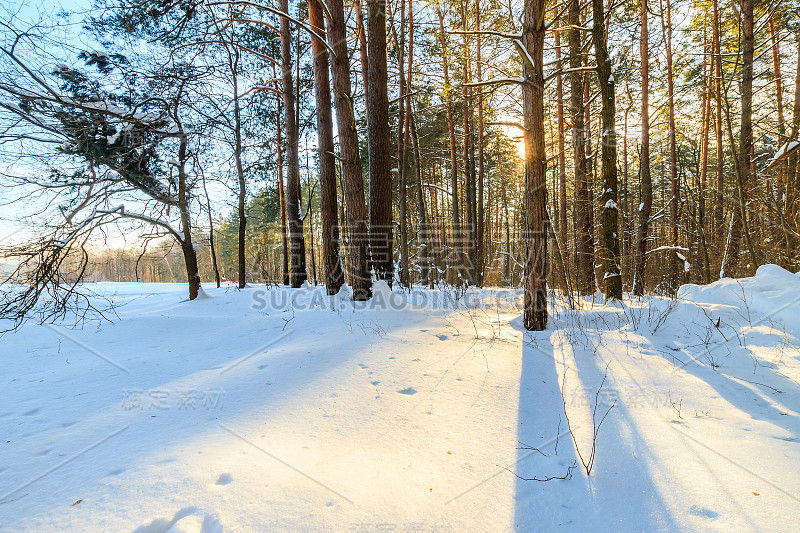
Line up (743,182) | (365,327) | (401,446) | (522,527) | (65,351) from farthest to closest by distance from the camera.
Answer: (743,182), (365,327), (65,351), (401,446), (522,527)

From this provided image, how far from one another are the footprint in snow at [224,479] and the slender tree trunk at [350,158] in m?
4.20

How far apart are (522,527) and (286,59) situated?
11.1 metres

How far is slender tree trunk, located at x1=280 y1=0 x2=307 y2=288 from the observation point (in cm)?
905

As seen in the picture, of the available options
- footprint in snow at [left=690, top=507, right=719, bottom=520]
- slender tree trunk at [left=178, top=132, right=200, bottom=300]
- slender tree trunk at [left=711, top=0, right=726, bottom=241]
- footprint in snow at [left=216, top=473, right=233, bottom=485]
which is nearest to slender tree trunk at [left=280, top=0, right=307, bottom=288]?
slender tree trunk at [left=178, top=132, right=200, bottom=300]

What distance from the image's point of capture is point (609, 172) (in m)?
6.21

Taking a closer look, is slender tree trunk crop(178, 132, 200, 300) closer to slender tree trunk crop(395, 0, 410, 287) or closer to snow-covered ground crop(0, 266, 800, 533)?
snow-covered ground crop(0, 266, 800, 533)

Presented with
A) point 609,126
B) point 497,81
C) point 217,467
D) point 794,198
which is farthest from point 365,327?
point 794,198

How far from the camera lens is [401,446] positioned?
2002 mm

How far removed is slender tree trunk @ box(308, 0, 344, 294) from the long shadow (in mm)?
5123

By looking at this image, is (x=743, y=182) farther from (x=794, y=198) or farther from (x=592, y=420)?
(x=592, y=420)

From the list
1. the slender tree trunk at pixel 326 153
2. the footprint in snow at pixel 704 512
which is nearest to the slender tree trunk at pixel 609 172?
the slender tree trunk at pixel 326 153

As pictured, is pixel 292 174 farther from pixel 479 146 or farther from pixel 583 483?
pixel 583 483

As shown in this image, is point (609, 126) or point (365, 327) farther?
point (609, 126)

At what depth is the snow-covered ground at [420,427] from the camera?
149 centimetres
